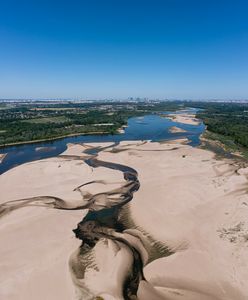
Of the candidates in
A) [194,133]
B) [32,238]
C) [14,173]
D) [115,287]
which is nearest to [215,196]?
[115,287]

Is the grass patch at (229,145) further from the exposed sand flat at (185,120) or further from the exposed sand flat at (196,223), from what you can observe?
the exposed sand flat at (185,120)

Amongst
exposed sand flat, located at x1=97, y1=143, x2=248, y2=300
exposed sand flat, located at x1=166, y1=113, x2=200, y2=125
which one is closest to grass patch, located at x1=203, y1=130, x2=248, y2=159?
exposed sand flat, located at x1=97, y1=143, x2=248, y2=300

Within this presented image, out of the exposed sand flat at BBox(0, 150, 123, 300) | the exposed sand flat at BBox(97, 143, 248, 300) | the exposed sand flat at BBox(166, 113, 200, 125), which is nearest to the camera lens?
the exposed sand flat at BBox(0, 150, 123, 300)

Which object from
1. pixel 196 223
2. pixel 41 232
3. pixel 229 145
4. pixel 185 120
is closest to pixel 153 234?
pixel 196 223

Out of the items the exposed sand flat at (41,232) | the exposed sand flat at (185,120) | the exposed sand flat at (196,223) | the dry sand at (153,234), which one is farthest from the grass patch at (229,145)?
the exposed sand flat at (185,120)

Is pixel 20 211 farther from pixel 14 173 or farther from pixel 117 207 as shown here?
pixel 14 173

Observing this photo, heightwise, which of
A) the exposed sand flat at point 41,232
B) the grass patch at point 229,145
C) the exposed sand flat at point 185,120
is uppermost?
the exposed sand flat at point 41,232

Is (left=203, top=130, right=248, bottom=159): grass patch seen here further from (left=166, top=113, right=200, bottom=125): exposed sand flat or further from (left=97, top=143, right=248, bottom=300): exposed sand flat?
(left=166, top=113, right=200, bottom=125): exposed sand flat

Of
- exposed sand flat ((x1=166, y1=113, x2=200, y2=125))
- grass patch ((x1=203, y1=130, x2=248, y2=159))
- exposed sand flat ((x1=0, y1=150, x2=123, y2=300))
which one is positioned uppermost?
exposed sand flat ((x1=0, y1=150, x2=123, y2=300))
